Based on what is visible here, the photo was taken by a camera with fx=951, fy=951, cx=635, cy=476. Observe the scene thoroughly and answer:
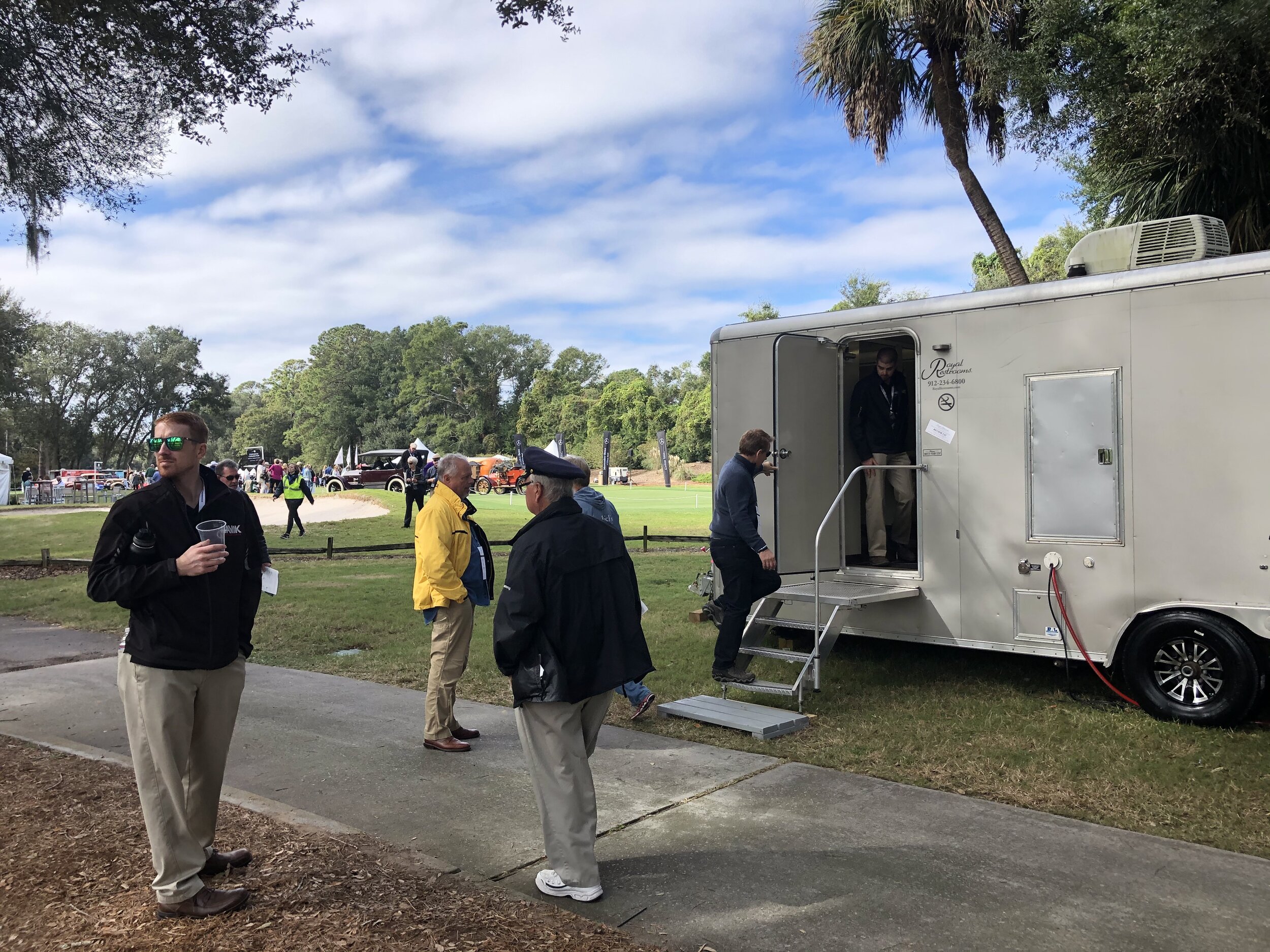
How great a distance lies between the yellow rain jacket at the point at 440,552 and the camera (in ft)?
19.0

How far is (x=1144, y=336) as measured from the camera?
6.33 metres

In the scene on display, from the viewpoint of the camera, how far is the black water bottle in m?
3.47

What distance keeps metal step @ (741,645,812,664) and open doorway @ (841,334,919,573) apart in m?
1.34

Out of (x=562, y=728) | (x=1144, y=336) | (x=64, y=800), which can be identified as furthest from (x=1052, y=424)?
(x=64, y=800)

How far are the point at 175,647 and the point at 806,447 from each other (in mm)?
5752

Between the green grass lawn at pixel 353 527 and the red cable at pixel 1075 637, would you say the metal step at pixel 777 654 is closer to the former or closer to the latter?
the red cable at pixel 1075 637

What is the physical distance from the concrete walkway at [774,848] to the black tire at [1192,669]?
6.50ft

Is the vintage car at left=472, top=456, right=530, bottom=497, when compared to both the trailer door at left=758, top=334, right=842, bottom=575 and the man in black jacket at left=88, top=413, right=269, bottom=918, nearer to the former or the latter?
the trailer door at left=758, top=334, right=842, bottom=575

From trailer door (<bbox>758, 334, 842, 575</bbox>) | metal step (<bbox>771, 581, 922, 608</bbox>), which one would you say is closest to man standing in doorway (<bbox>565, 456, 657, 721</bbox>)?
metal step (<bbox>771, 581, 922, 608</bbox>)

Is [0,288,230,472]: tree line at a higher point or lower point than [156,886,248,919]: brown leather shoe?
higher

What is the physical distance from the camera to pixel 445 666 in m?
5.84

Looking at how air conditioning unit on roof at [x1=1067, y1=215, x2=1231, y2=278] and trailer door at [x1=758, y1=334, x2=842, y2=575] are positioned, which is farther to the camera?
trailer door at [x1=758, y1=334, x2=842, y2=575]

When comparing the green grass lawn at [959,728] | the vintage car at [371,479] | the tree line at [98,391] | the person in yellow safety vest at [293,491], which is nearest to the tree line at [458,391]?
the tree line at [98,391]

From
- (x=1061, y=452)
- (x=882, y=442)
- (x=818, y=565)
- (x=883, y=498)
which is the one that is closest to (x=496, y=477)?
(x=883, y=498)
